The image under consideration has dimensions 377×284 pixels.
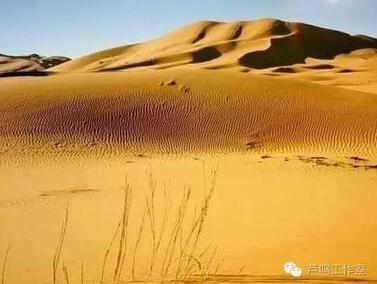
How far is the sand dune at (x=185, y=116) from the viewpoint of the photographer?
14.1 metres

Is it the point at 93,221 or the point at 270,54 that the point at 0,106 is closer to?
the point at 93,221

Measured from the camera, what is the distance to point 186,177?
33.6 feet

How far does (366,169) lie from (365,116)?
5093mm

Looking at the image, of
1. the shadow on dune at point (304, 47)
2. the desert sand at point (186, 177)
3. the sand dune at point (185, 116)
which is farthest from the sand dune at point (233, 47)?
the desert sand at point (186, 177)

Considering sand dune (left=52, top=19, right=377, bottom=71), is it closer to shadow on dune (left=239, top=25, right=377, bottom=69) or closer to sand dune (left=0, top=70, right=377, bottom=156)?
shadow on dune (left=239, top=25, right=377, bottom=69)

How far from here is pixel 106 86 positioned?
17.5 meters

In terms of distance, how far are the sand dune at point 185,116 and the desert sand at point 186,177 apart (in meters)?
0.06

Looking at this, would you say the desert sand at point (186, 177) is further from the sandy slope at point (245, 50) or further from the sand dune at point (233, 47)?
the sand dune at point (233, 47)

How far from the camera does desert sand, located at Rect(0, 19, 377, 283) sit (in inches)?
199

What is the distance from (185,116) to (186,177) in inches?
215

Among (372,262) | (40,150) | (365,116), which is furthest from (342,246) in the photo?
(365,116)

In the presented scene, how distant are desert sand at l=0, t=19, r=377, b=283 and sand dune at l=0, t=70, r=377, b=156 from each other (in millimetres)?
57

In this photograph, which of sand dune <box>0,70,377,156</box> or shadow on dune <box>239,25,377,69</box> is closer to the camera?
sand dune <box>0,70,377,156</box>

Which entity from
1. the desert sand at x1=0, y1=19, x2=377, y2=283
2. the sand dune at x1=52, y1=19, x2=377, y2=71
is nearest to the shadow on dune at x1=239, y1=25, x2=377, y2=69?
the sand dune at x1=52, y1=19, x2=377, y2=71
